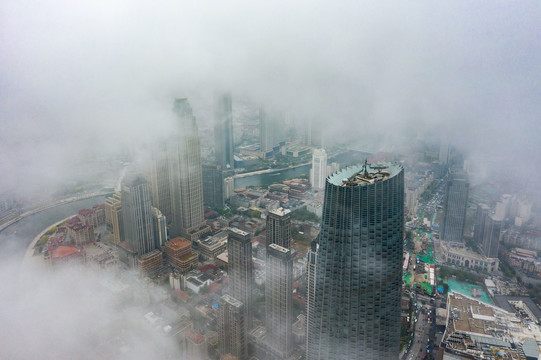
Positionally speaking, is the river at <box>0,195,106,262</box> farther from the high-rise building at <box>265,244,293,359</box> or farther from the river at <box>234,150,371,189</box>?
the river at <box>234,150,371,189</box>

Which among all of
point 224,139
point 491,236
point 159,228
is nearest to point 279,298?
point 159,228

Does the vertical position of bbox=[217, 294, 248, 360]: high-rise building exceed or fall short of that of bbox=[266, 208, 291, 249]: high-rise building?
it falls short

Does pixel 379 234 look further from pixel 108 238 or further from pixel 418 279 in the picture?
pixel 108 238

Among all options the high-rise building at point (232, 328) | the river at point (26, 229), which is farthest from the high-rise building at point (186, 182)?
the high-rise building at point (232, 328)

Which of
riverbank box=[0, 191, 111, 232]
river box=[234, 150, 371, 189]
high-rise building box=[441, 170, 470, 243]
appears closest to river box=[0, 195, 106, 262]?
riverbank box=[0, 191, 111, 232]

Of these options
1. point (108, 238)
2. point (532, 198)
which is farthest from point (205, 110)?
point (532, 198)

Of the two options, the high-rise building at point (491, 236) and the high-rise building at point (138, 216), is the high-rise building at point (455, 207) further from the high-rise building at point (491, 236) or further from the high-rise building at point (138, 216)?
the high-rise building at point (138, 216)

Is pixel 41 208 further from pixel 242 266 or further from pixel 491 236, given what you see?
pixel 491 236
